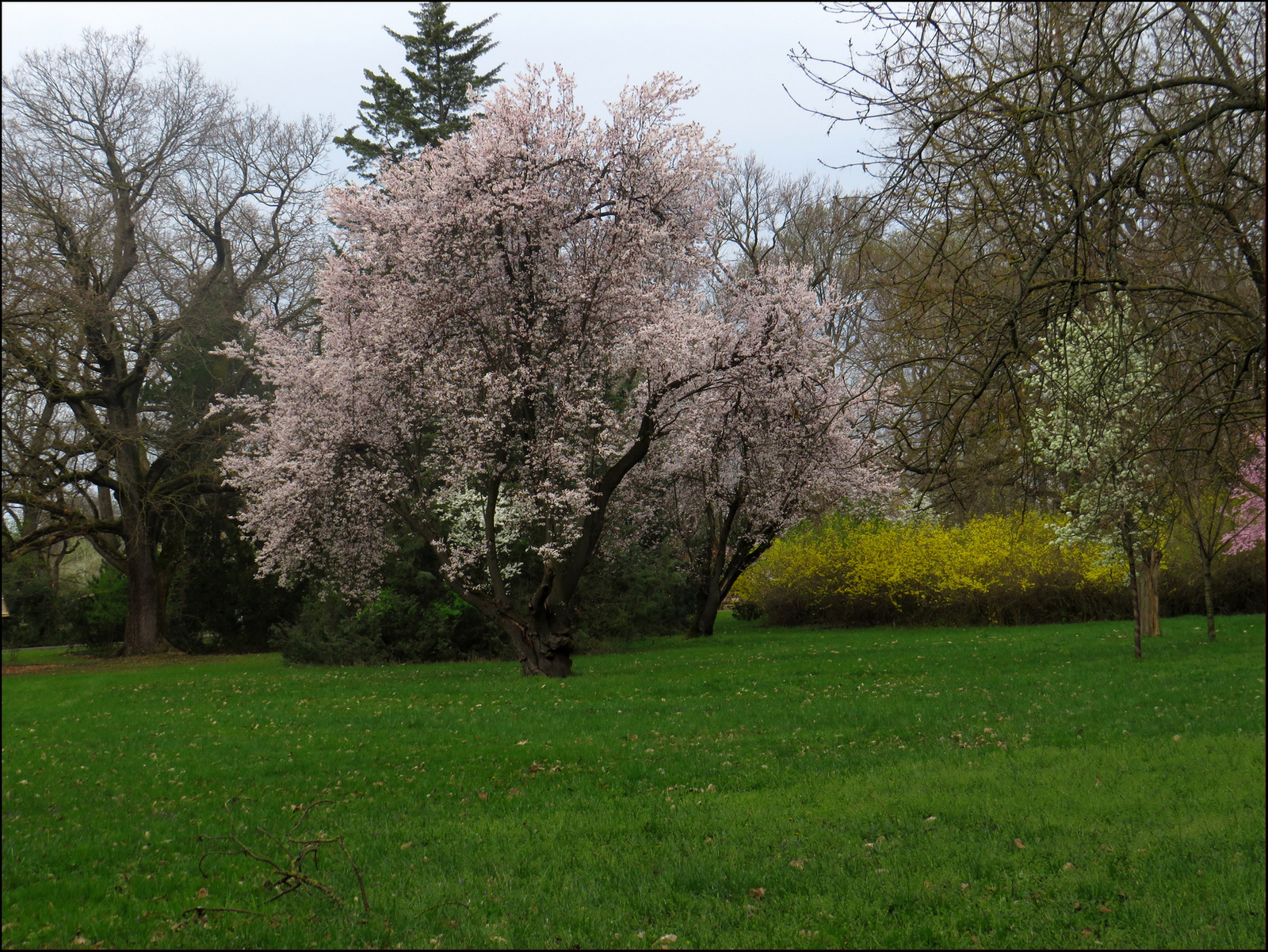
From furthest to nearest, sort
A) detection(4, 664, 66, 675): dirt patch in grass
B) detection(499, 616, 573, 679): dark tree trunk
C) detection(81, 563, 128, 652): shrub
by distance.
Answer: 1. detection(81, 563, 128, 652): shrub
2. detection(499, 616, 573, 679): dark tree trunk
3. detection(4, 664, 66, 675): dirt patch in grass

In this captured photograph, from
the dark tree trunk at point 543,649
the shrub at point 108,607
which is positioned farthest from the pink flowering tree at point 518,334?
the shrub at point 108,607

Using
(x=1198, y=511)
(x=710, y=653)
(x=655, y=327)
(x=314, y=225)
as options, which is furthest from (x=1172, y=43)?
(x=314, y=225)

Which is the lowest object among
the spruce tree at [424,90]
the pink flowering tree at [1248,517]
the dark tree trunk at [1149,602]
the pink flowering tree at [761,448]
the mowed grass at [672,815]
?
the mowed grass at [672,815]

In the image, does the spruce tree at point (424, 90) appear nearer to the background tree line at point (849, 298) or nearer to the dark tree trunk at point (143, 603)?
the background tree line at point (849, 298)

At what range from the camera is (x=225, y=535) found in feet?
80.1

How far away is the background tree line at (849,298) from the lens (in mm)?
4887

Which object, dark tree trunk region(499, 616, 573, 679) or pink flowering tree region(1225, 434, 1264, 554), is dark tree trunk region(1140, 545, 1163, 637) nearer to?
pink flowering tree region(1225, 434, 1264, 554)

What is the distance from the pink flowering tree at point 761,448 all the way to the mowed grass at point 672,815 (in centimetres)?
681

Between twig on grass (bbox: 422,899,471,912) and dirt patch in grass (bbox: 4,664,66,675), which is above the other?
dirt patch in grass (bbox: 4,664,66,675)

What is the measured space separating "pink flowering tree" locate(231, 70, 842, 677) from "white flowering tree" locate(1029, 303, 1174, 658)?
18.7 feet

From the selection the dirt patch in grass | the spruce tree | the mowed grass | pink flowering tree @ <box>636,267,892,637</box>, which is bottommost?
the mowed grass

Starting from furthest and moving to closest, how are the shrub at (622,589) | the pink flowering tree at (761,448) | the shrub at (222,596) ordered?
the shrub at (222,596), the shrub at (622,589), the pink flowering tree at (761,448)

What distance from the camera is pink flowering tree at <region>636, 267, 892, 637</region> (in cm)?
1630

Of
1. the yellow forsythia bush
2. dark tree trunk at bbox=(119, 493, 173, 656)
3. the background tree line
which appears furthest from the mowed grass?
dark tree trunk at bbox=(119, 493, 173, 656)
